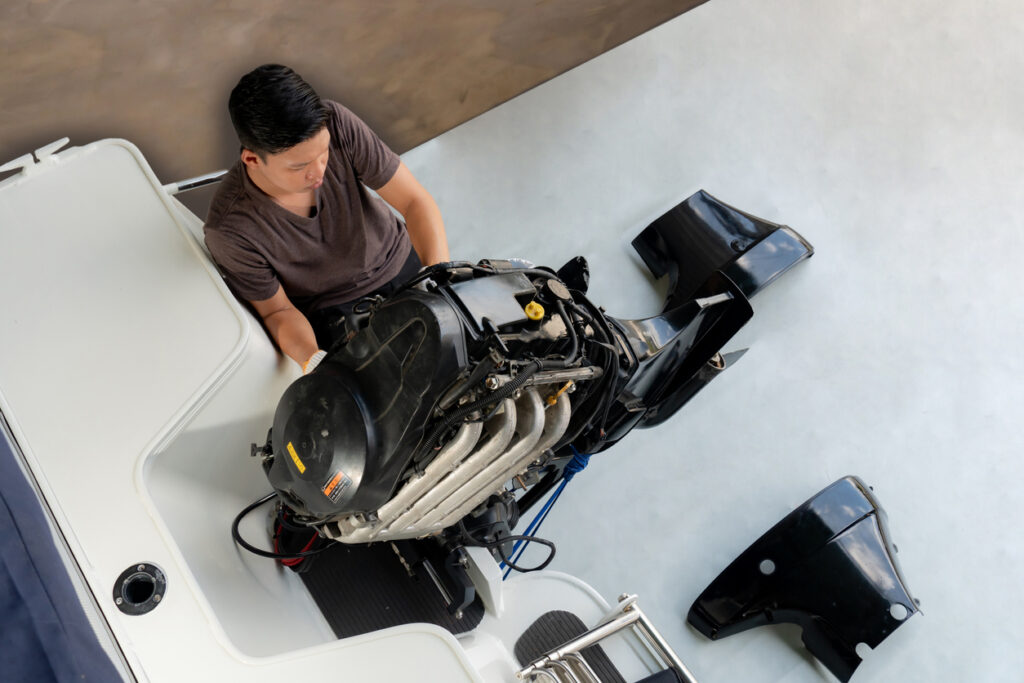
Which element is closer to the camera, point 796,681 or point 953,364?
point 796,681

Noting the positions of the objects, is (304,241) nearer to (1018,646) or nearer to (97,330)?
(97,330)

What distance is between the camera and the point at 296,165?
1.25 meters

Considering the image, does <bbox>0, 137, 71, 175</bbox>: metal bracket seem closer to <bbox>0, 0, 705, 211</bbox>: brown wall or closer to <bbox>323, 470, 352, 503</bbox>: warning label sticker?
<bbox>0, 0, 705, 211</bbox>: brown wall

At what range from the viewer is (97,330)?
129 cm

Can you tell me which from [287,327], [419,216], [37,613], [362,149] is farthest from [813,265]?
[37,613]

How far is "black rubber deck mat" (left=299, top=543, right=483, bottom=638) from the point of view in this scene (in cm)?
143

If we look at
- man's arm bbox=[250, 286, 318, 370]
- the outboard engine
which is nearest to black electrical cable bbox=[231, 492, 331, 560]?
the outboard engine

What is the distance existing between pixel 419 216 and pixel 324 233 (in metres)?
0.21

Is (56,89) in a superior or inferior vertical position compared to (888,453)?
inferior

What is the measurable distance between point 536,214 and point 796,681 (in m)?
1.44

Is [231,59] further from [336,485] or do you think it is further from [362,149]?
[336,485]

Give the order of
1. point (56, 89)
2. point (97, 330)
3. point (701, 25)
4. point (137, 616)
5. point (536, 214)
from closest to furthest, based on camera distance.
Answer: point (137, 616) → point (97, 330) → point (56, 89) → point (536, 214) → point (701, 25)

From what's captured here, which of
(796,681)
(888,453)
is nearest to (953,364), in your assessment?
(888,453)

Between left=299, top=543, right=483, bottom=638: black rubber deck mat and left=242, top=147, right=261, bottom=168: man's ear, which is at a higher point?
left=242, top=147, right=261, bottom=168: man's ear
